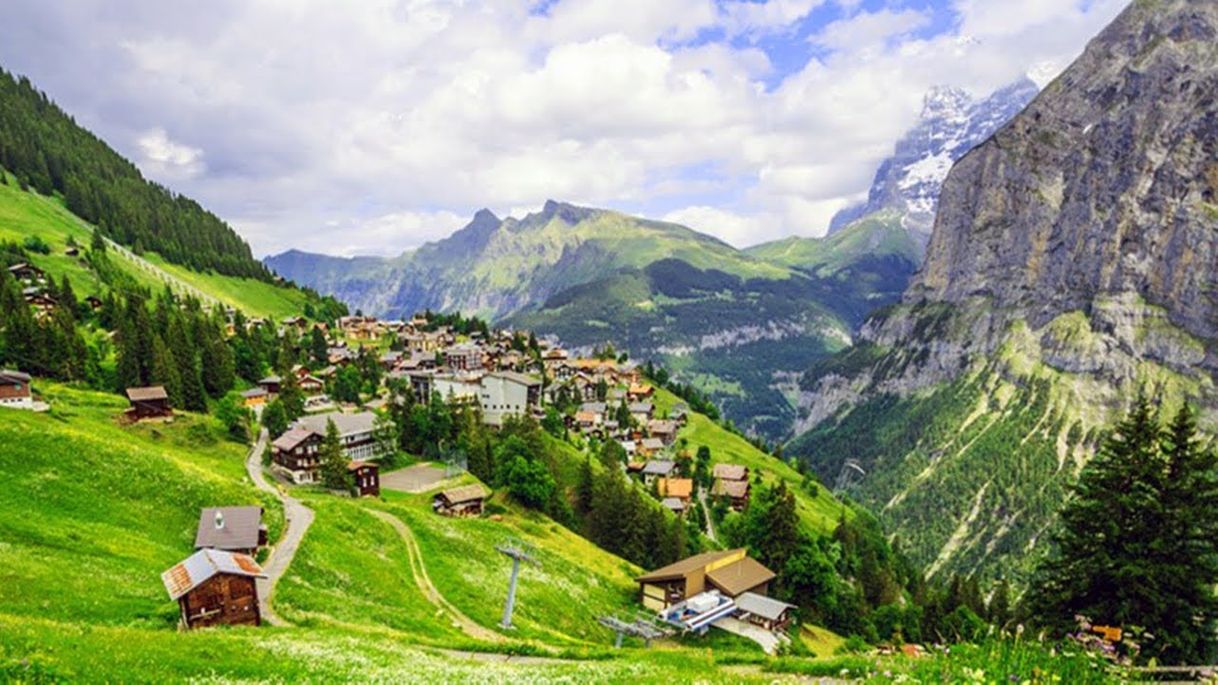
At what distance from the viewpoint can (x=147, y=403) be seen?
8494 cm

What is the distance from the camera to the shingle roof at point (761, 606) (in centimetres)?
6619

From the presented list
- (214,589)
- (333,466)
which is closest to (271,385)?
(333,466)

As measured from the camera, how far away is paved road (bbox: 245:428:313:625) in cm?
4197

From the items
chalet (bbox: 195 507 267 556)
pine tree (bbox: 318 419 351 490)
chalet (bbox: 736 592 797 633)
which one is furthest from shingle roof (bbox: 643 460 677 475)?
chalet (bbox: 195 507 267 556)

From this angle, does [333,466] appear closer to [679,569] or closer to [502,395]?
[679,569]

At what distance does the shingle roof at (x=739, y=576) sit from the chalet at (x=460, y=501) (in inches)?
1332

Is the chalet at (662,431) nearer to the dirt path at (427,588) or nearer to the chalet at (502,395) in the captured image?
the chalet at (502,395)

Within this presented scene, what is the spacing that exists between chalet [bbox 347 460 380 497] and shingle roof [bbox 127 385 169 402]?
25.9 metres

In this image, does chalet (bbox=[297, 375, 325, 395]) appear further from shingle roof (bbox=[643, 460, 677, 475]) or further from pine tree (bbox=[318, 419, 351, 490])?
shingle roof (bbox=[643, 460, 677, 475])

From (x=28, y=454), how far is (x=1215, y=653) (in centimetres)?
8368

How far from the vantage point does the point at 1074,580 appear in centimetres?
3209

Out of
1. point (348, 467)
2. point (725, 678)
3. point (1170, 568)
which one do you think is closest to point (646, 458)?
point (348, 467)

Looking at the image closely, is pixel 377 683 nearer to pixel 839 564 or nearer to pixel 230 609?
pixel 230 609

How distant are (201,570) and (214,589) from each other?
49.6 inches
